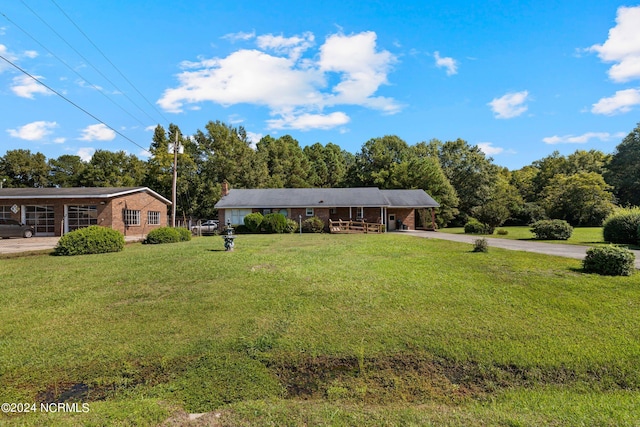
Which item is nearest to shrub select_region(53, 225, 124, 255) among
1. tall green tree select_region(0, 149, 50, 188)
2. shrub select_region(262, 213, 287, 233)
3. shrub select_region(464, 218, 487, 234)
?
shrub select_region(262, 213, 287, 233)

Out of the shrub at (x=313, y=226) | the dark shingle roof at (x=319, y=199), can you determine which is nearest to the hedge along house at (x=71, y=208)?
the dark shingle roof at (x=319, y=199)

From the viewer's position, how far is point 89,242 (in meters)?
14.1

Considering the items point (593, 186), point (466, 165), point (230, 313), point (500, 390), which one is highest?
point (466, 165)

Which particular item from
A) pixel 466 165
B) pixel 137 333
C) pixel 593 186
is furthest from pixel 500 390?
pixel 466 165

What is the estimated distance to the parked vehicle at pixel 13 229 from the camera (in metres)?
23.4

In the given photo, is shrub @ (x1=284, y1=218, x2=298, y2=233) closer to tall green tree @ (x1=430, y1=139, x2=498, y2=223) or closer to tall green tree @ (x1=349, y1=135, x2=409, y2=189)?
tall green tree @ (x1=349, y1=135, x2=409, y2=189)

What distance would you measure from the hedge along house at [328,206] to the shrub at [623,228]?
15.4m

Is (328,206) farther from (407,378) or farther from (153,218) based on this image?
(407,378)

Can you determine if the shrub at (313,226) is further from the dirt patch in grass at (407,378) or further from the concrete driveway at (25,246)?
the dirt patch in grass at (407,378)

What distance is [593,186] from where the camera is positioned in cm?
3897

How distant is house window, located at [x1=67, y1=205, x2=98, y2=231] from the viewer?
25.9m

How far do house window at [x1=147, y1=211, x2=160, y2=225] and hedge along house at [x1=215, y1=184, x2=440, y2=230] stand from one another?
5494mm

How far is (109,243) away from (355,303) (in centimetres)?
1275

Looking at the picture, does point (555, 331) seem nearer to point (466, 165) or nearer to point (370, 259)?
point (370, 259)
